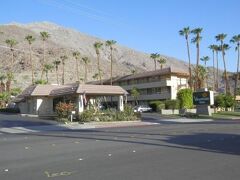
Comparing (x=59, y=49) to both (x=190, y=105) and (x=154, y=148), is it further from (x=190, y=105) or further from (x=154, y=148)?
(x=154, y=148)

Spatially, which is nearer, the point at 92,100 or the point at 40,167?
the point at 40,167

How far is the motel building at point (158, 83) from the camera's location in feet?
295

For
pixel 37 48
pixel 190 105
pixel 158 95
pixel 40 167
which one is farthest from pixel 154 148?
pixel 37 48

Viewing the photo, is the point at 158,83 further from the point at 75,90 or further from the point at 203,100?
the point at 75,90

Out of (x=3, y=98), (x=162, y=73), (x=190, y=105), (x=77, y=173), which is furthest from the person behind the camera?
(x=162, y=73)

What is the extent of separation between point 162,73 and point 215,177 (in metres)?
80.7

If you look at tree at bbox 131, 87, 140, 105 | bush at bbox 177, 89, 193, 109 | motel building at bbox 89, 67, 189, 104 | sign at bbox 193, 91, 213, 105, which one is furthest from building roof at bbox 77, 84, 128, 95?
tree at bbox 131, 87, 140, 105

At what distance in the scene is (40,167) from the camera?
12.4m

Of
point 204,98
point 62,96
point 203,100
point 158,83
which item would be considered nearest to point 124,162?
point 62,96

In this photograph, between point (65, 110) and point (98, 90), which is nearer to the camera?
point (65, 110)

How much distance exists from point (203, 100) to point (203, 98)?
0.34 metres

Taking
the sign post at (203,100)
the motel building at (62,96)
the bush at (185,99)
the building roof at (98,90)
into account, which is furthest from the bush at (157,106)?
the building roof at (98,90)

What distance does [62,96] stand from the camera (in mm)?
54094

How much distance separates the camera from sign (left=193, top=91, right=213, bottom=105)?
59.0 m
